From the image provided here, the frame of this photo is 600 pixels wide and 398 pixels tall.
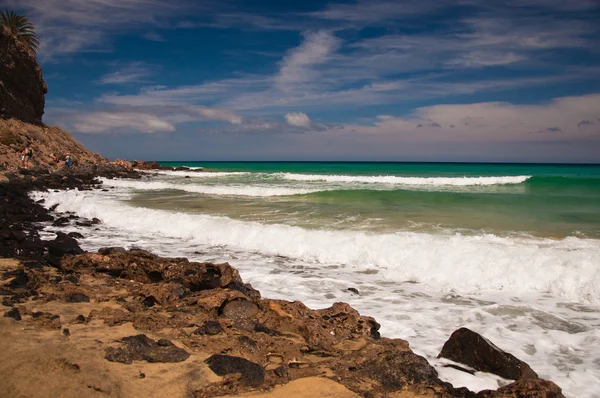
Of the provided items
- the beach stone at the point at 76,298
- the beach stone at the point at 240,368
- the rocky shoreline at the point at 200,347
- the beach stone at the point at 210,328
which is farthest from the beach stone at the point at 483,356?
the beach stone at the point at 76,298

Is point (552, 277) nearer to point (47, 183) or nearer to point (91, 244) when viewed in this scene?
point (91, 244)

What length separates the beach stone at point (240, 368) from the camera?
3350 millimetres

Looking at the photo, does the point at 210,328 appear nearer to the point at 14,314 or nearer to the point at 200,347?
the point at 200,347

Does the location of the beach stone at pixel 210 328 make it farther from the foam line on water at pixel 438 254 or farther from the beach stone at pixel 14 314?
the foam line on water at pixel 438 254

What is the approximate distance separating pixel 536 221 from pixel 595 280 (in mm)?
7490

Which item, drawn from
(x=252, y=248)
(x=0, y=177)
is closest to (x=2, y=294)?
(x=252, y=248)

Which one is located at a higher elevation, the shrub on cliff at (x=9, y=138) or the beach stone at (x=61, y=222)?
the shrub on cliff at (x=9, y=138)

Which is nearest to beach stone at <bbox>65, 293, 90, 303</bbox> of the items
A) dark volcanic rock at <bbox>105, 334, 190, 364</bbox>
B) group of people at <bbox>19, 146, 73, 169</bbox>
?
dark volcanic rock at <bbox>105, 334, 190, 364</bbox>

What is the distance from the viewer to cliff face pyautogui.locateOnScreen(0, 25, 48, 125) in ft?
123

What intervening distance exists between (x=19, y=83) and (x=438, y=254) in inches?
1895

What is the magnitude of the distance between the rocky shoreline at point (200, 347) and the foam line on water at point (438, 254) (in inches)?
129

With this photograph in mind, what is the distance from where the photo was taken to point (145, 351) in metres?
3.70

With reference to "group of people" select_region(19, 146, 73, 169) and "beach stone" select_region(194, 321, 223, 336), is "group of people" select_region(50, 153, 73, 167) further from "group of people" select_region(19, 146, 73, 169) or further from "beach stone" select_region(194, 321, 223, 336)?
"beach stone" select_region(194, 321, 223, 336)

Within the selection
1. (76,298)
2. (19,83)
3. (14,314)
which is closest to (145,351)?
(14,314)
